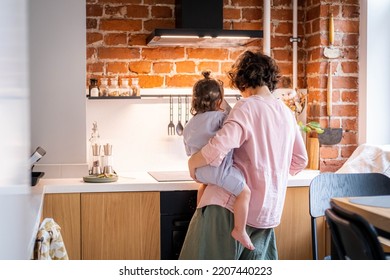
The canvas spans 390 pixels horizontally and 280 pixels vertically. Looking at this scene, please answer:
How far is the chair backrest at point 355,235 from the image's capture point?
1343mm

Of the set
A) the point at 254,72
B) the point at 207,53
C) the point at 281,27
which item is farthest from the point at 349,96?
the point at 254,72

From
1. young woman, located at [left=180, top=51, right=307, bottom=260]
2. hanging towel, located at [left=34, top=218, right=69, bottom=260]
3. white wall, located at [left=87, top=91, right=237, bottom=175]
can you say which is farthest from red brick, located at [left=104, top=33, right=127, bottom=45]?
hanging towel, located at [left=34, top=218, right=69, bottom=260]

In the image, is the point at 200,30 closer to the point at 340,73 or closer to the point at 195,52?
the point at 195,52

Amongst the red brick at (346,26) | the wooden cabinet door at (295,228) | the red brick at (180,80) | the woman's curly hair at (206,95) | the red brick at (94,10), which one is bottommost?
the wooden cabinet door at (295,228)

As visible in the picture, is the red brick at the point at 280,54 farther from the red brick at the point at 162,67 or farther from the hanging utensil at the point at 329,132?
the red brick at the point at 162,67

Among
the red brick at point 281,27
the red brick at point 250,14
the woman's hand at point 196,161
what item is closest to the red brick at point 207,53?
the red brick at point 250,14

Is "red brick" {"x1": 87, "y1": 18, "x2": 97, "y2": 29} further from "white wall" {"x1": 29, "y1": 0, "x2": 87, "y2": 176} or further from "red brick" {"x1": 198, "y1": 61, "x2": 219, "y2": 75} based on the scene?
"red brick" {"x1": 198, "y1": 61, "x2": 219, "y2": 75}

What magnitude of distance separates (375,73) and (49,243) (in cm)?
262

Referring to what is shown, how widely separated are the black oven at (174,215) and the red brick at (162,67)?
0.94m

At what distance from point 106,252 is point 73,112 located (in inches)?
33.9

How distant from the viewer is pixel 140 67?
157 inches

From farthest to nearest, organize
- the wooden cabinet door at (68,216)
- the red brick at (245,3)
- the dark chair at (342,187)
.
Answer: the red brick at (245,3)
the wooden cabinet door at (68,216)
the dark chair at (342,187)

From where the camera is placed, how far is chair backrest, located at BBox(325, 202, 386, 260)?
1.34 metres

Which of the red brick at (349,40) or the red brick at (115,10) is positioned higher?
the red brick at (115,10)
